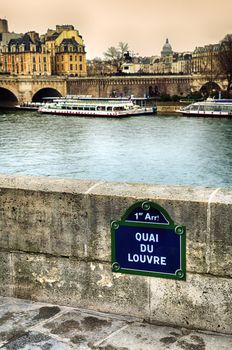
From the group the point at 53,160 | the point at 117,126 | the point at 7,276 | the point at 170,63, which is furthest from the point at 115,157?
the point at 170,63

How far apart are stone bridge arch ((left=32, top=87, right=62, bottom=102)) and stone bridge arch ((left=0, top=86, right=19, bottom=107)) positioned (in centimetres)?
322

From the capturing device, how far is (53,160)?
3478cm

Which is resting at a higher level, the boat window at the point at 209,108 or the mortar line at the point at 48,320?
the boat window at the point at 209,108

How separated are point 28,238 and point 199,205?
4.01ft

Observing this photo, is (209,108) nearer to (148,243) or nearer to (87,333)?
(148,243)

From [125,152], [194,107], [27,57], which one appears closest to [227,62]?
[194,107]

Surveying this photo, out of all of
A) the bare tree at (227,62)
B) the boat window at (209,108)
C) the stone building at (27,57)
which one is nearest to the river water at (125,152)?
the boat window at (209,108)

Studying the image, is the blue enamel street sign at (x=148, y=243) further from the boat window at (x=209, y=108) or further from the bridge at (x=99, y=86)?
the bridge at (x=99, y=86)

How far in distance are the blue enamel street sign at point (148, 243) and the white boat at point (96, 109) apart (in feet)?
224

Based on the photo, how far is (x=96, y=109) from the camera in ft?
242

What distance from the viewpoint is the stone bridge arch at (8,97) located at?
92.2 m

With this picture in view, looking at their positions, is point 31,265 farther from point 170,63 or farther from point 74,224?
point 170,63

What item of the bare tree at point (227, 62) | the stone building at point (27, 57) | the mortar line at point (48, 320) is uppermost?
the stone building at point (27, 57)

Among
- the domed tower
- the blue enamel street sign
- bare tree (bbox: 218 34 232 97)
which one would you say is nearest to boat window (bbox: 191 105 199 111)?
bare tree (bbox: 218 34 232 97)
